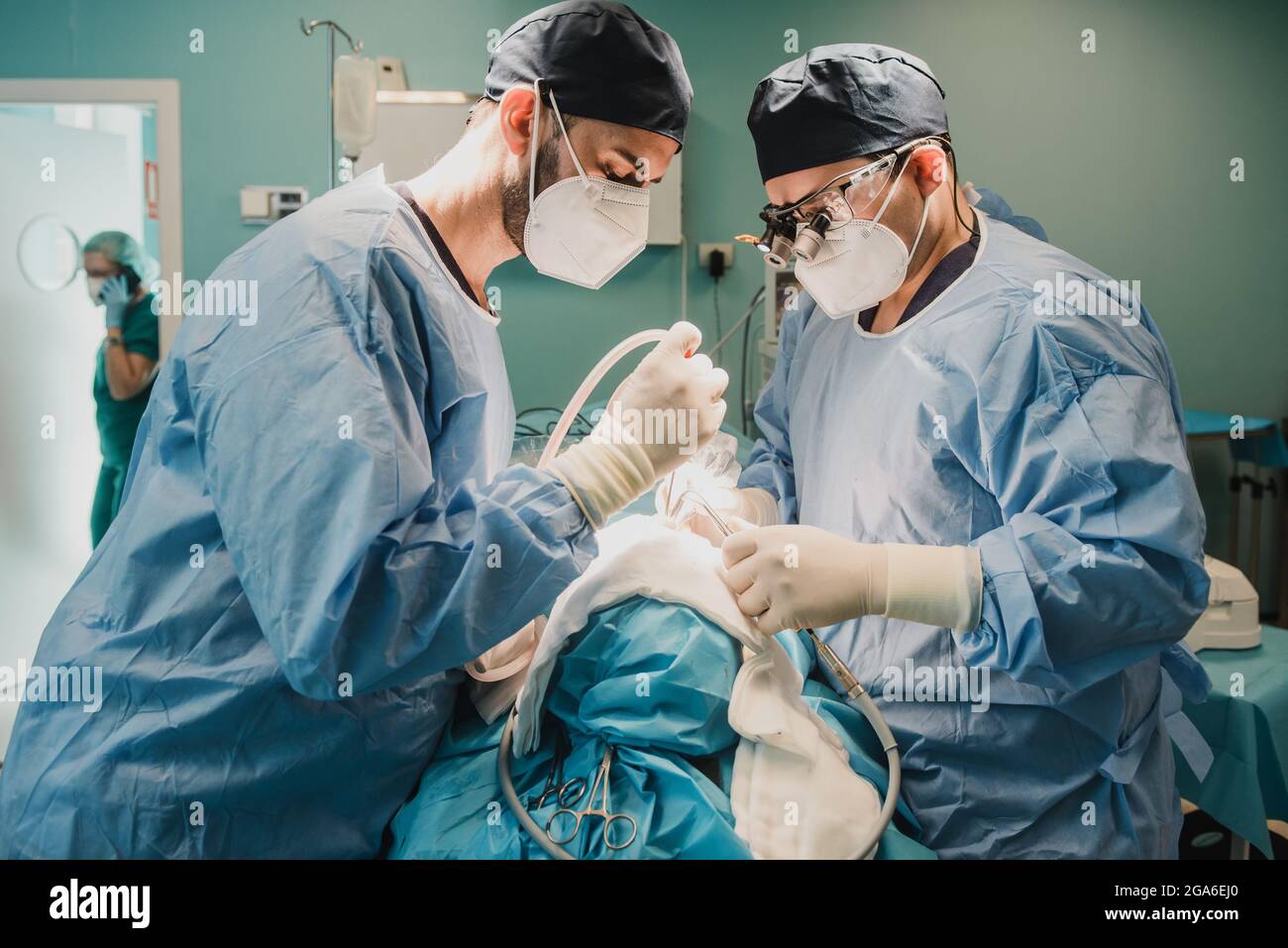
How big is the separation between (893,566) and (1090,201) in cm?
308

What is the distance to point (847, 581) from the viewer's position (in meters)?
1.04

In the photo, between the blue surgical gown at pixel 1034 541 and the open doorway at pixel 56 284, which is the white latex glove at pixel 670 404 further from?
the open doorway at pixel 56 284

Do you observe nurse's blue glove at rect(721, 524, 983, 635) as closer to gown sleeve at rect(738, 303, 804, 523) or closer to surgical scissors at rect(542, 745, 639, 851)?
surgical scissors at rect(542, 745, 639, 851)

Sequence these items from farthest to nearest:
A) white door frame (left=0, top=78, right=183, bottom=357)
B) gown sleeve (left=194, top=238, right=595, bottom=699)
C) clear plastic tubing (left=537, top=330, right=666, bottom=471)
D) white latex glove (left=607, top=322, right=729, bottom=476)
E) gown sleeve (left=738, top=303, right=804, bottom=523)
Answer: white door frame (left=0, top=78, right=183, bottom=357), gown sleeve (left=738, top=303, right=804, bottom=523), clear plastic tubing (left=537, top=330, right=666, bottom=471), white latex glove (left=607, top=322, right=729, bottom=476), gown sleeve (left=194, top=238, right=595, bottom=699)

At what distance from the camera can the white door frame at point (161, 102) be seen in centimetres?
320

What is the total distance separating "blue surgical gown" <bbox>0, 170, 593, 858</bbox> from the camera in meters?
0.86

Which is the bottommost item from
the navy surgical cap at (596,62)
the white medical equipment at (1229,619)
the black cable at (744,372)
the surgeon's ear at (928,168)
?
the white medical equipment at (1229,619)

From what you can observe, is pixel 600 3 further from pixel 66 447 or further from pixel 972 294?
pixel 66 447

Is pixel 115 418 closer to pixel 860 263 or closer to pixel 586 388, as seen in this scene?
Answer: pixel 586 388

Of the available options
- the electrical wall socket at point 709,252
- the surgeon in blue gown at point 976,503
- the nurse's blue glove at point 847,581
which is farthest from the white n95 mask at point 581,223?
the electrical wall socket at point 709,252

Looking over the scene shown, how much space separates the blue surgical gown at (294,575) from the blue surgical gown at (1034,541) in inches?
18.5

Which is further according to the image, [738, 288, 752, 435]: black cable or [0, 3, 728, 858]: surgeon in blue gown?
[738, 288, 752, 435]: black cable

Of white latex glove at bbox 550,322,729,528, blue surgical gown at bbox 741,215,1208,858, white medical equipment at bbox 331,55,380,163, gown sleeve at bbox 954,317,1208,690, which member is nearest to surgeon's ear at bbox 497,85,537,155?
white latex glove at bbox 550,322,729,528
